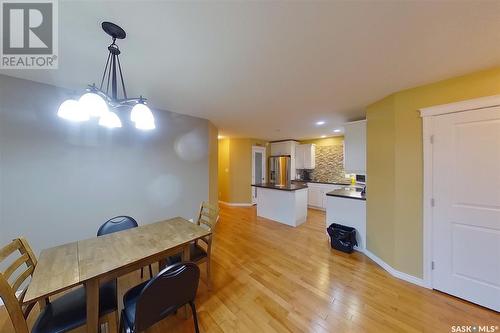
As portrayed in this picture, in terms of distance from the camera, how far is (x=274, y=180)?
6711mm

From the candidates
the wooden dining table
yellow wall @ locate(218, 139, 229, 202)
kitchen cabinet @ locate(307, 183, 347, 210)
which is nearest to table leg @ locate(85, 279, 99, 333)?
the wooden dining table

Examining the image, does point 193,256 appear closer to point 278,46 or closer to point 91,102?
point 91,102

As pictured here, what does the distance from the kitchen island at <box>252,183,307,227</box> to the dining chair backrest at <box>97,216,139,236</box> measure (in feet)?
10.1

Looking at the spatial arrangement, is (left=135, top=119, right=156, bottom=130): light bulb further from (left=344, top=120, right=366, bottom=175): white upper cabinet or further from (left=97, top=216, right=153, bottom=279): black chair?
(left=344, top=120, right=366, bottom=175): white upper cabinet

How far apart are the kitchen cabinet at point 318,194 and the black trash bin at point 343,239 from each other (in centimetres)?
247

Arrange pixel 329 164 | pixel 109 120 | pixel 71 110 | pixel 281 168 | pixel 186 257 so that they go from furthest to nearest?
pixel 281 168
pixel 329 164
pixel 186 257
pixel 109 120
pixel 71 110

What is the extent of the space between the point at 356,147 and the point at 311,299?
2609 mm

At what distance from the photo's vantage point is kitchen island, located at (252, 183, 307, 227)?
4145mm

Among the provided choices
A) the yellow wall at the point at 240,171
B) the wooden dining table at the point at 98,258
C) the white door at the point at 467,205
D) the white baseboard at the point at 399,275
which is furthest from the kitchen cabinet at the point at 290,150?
the wooden dining table at the point at 98,258

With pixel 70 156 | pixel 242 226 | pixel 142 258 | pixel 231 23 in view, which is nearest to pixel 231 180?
pixel 242 226

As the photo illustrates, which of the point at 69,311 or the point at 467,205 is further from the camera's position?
the point at 467,205

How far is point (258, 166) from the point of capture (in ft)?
21.5

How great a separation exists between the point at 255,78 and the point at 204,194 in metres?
2.72

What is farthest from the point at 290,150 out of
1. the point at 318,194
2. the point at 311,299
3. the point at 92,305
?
the point at 92,305
